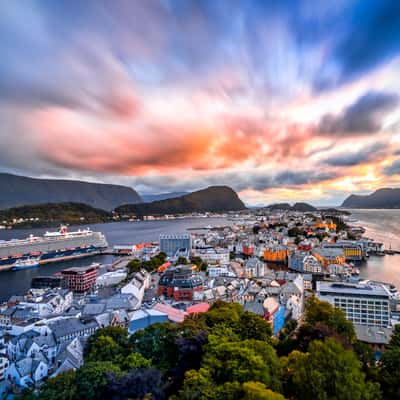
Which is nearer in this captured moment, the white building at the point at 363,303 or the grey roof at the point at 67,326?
the grey roof at the point at 67,326

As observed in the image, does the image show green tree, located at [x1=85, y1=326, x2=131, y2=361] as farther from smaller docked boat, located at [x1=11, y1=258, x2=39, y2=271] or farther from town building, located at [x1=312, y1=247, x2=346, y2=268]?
town building, located at [x1=312, y1=247, x2=346, y2=268]

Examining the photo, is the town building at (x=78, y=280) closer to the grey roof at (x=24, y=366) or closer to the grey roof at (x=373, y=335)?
the grey roof at (x=24, y=366)

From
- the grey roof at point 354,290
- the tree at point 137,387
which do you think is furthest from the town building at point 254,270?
the tree at point 137,387

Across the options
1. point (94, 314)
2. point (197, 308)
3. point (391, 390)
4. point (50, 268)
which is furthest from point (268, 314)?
point (50, 268)

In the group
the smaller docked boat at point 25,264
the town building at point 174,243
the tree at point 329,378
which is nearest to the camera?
the tree at point 329,378

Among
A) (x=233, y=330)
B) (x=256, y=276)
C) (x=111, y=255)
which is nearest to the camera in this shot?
(x=233, y=330)

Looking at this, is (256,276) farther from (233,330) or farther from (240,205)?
(240,205)
